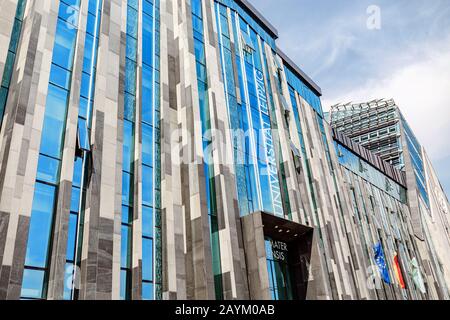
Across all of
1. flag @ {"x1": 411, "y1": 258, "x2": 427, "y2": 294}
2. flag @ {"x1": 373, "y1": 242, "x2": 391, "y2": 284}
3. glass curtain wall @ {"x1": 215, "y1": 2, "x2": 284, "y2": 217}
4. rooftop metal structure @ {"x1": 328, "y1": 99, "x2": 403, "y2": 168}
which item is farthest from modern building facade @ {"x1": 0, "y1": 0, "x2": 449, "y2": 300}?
rooftop metal structure @ {"x1": 328, "y1": 99, "x2": 403, "y2": 168}

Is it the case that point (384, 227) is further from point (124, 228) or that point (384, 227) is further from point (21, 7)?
point (21, 7)

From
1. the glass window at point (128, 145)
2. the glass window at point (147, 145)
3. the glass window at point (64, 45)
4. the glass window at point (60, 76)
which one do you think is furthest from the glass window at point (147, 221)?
the glass window at point (64, 45)

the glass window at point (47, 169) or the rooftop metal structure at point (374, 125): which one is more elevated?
the rooftop metal structure at point (374, 125)

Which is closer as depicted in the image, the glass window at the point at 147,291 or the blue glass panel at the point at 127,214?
the glass window at the point at 147,291

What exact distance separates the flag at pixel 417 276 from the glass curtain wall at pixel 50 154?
178 ft

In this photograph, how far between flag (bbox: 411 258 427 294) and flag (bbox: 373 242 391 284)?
10.3 m

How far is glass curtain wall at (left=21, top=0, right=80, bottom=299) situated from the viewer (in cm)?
1578

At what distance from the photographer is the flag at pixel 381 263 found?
47213 millimetres

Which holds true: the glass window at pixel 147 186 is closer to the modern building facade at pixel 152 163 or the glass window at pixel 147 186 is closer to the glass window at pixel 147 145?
the modern building facade at pixel 152 163

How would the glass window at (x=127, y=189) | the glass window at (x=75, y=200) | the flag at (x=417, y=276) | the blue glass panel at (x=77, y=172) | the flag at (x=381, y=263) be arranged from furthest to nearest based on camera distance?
the flag at (x=417, y=276)
the flag at (x=381, y=263)
the glass window at (x=127, y=189)
the blue glass panel at (x=77, y=172)
the glass window at (x=75, y=200)

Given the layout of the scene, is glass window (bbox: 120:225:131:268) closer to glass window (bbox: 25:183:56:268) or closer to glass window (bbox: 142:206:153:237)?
glass window (bbox: 142:206:153:237)

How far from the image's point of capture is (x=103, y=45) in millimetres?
22469

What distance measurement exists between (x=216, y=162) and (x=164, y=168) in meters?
3.83

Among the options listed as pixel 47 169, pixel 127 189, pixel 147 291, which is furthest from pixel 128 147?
pixel 147 291
